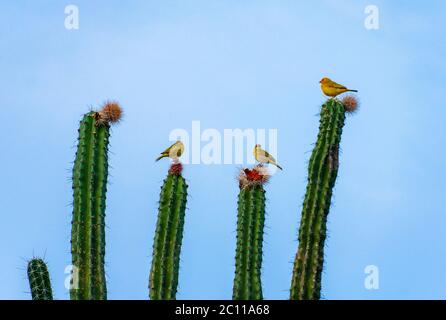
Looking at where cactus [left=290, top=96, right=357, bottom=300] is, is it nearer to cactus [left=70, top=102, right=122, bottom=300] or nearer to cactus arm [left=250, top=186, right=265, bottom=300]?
cactus arm [left=250, top=186, right=265, bottom=300]

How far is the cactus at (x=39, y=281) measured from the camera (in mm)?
17906

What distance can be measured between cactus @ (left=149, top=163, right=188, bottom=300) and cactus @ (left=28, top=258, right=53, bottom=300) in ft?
4.80

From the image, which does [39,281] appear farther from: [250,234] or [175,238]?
[250,234]

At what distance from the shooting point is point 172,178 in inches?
694

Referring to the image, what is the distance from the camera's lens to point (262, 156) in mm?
18234

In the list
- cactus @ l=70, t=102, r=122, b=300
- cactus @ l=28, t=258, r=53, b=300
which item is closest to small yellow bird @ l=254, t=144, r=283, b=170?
cactus @ l=70, t=102, r=122, b=300

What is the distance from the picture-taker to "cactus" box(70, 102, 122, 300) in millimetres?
17266

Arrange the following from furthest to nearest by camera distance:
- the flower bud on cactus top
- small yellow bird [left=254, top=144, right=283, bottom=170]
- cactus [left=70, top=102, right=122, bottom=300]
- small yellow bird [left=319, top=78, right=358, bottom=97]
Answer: small yellow bird [left=319, top=78, right=358, bottom=97]
small yellow bird [left=254, top=144, right=283, bottom=170]
the flower bud on cactus top
cactus [left=70, top=102, right=122, bottom=300]

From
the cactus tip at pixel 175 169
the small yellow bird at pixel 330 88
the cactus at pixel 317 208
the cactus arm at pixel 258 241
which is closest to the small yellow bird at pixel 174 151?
the cactus tip at pixel 175 169

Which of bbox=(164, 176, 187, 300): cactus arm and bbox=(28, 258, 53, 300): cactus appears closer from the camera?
bbox=(164, 176, 187, 300): cactus arm

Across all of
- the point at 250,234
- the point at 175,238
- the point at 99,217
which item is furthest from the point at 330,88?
the point at 99,217

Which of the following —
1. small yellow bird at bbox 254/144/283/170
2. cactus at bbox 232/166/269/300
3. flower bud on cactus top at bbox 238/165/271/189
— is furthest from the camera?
small yellow bird at bbox 254/144/283/170
